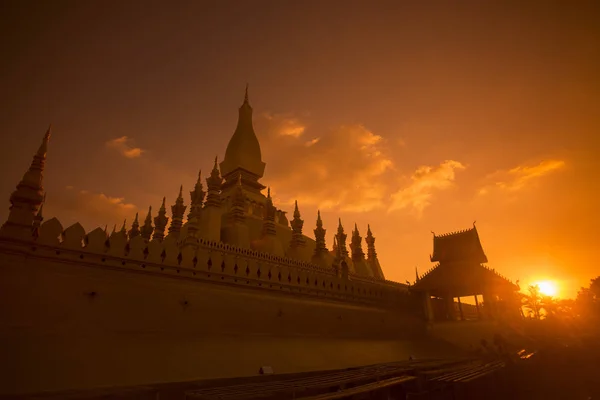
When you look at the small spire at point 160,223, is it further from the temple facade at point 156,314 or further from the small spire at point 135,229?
the temple facade at point 156,314

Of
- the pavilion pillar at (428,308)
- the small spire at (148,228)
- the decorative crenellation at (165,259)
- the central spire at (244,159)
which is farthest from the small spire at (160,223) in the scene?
the pavilion pillar at (428,308)

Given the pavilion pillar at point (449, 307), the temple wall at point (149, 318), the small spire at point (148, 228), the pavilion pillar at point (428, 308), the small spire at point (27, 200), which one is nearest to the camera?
the temple wall at point (149, 318)

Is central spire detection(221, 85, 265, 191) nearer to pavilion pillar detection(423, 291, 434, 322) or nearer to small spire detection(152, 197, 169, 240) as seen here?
small spire detection(152, 197, 169, 240)

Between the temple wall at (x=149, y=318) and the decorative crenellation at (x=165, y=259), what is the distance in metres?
0.04

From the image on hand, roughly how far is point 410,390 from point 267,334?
6.42 metres

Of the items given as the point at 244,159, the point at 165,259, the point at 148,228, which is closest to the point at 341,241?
the point at 244,159

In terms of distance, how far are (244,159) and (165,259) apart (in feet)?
72.5

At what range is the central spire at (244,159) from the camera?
3188cm

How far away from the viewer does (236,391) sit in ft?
21.3

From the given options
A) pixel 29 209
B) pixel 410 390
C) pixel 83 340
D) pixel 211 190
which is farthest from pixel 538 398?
pixel 211 190

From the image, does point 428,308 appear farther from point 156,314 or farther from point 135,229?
point 135,229

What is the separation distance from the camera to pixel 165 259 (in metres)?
11.0

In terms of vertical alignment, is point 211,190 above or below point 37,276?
above

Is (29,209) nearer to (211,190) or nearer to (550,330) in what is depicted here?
(211,190)
